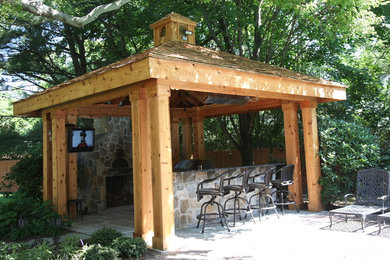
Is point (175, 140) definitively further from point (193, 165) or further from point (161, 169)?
point (161, 169)

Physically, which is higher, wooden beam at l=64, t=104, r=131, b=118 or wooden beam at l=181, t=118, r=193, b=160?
wooden beam at l=64, t=104, r=131, b=118

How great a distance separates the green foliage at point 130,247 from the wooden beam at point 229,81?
233cm

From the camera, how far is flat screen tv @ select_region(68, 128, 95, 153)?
→ 8.45 m

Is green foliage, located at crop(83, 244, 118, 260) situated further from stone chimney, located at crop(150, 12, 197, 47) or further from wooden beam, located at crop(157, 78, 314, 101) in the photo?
stone chimney, located at crop(150, 12, 197, 47)

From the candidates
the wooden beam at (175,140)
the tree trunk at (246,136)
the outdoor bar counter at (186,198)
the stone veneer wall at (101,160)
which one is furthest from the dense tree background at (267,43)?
the stone veneer wall at (101,160)

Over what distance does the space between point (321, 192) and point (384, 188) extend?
5.92 feet

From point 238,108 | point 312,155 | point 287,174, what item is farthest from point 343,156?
point 238,108

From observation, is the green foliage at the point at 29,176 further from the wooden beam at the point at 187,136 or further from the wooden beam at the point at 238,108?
the wooden beam at the point at 238,108

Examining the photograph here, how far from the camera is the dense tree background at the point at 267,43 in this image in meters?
9.62

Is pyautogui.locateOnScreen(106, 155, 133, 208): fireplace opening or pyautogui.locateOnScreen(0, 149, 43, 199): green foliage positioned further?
pyautogui.locateOnScreen(106, 155, 133, 208): fireplace opening

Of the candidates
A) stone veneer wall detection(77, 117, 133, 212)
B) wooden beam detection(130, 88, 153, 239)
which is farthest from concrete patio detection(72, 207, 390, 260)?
stone veneer wall detection(77, 117, 133, 212)

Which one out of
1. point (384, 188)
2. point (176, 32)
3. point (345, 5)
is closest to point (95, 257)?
point (384, 188)

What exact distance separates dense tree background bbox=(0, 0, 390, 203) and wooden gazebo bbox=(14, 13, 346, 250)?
103 cm

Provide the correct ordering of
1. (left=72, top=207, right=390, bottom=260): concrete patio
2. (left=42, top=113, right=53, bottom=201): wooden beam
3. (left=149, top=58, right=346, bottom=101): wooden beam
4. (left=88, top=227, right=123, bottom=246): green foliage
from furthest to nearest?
(left=42, top=113, right=53, bottom=201): wooden beam, (left=149, top=58, right=346, bottom=101): wooden beam, (left=88, top=227, right=123, bottom=246): green foliage, (left=72, top=207, right=390, bottom=260): concrete patio
